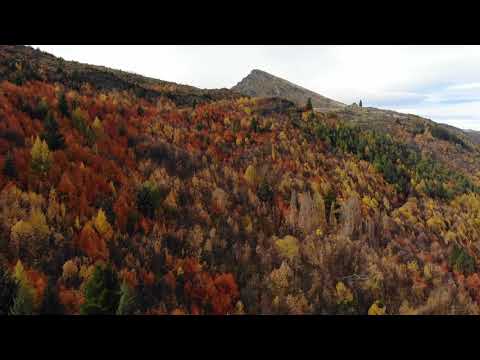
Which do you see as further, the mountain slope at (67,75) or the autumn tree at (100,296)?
the mountain slope at (67,75)

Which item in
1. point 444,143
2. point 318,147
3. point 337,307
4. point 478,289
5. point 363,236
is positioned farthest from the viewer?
point 444,143

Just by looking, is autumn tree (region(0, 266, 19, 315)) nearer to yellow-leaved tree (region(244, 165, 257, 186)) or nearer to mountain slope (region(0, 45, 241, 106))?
yellow-leaved tree (region(244, 165, 257, 186))

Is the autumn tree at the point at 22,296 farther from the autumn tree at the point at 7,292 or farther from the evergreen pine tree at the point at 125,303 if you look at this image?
the evergreen pine tree at the point at 125,303

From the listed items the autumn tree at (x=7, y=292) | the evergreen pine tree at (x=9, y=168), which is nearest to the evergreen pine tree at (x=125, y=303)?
the autumn tree at (x=7, y=292)

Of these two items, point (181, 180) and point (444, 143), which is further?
point (444, 143)
